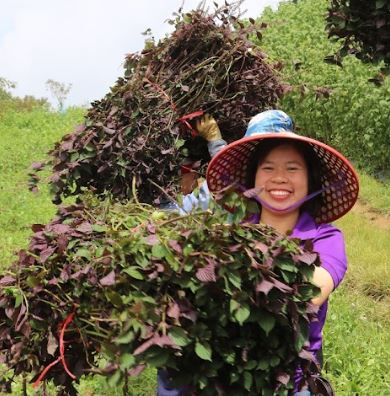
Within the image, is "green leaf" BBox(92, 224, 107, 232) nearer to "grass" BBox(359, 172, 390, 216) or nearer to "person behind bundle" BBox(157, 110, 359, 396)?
"person behind bundle" BBox(157, 110, 359, 396)

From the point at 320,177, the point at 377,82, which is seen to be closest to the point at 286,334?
the point at 320,177

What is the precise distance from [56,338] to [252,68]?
1.52m

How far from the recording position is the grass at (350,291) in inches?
143

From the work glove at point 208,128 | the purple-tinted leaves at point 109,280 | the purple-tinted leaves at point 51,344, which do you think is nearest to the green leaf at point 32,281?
the purple-tinted leaves at point 51,344

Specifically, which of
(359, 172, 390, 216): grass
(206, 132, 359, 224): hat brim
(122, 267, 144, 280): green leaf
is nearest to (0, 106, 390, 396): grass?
(359, 172, 390, 216): grass

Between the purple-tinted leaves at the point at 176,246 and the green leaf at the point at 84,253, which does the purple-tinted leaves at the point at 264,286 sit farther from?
the green leaf at the point at 84,253

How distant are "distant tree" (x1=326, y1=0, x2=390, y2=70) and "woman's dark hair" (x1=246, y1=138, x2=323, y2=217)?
2.76ft

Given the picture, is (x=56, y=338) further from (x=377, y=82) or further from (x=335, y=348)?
(x=335, y=348)

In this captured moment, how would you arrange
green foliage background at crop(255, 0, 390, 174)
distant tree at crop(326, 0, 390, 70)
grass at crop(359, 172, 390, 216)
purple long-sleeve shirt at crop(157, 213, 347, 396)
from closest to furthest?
1. purple long-sleeve shirt at crop(157, 213, 347, 396)
2. distant tree at crop(326, 0, 390, 70)
3. grass at crop(359, 172, 390, 216)
4. green foliage background at crop(255, 0, 390, 174)

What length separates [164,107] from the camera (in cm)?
274

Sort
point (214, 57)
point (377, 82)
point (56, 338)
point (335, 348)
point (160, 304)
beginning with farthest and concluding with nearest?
point (335, 348) → point (377, 82) → point (214, 57) → point (56, 338) → point (160, 304)

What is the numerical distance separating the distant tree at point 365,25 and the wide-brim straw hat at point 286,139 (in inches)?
29.4

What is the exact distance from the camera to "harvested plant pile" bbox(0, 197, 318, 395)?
143 centimetres

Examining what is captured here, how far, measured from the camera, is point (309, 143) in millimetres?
2004
